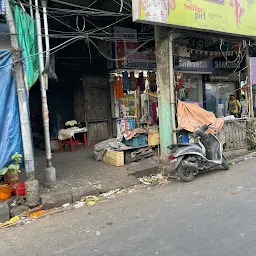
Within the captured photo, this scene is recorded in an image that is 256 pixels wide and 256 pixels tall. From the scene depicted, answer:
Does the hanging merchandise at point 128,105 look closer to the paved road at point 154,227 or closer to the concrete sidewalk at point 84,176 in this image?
the concrete sidewalk at point 84,176

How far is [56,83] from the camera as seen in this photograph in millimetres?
11055

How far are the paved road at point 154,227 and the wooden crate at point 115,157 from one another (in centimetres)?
194

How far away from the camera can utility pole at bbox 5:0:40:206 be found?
518 centimetres

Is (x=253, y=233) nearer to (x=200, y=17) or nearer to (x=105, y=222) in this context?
(x=105, y=222)

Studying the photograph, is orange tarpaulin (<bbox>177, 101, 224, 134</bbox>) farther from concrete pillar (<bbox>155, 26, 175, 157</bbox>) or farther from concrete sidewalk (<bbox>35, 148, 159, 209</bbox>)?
concrete sidewalk (<bbox>35, 148, 159, 209</bbox>)

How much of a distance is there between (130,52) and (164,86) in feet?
8.74

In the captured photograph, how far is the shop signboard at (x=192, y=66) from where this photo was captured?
1148 centimetres

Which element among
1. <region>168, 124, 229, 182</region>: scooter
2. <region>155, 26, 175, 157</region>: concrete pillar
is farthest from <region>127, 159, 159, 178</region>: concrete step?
<region>168, 124, 229, 182</region>: scooter

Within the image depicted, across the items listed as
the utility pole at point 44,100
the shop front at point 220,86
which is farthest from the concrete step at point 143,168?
the shop front at point 220,86

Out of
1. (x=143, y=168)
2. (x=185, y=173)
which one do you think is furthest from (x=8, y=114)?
(x=185, y=173)

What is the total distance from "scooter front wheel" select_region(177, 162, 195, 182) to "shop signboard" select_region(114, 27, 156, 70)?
15.0 feet

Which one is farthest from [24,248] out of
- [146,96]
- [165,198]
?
[146,96]

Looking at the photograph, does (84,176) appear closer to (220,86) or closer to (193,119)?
(193,119)

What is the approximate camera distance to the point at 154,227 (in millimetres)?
4062
